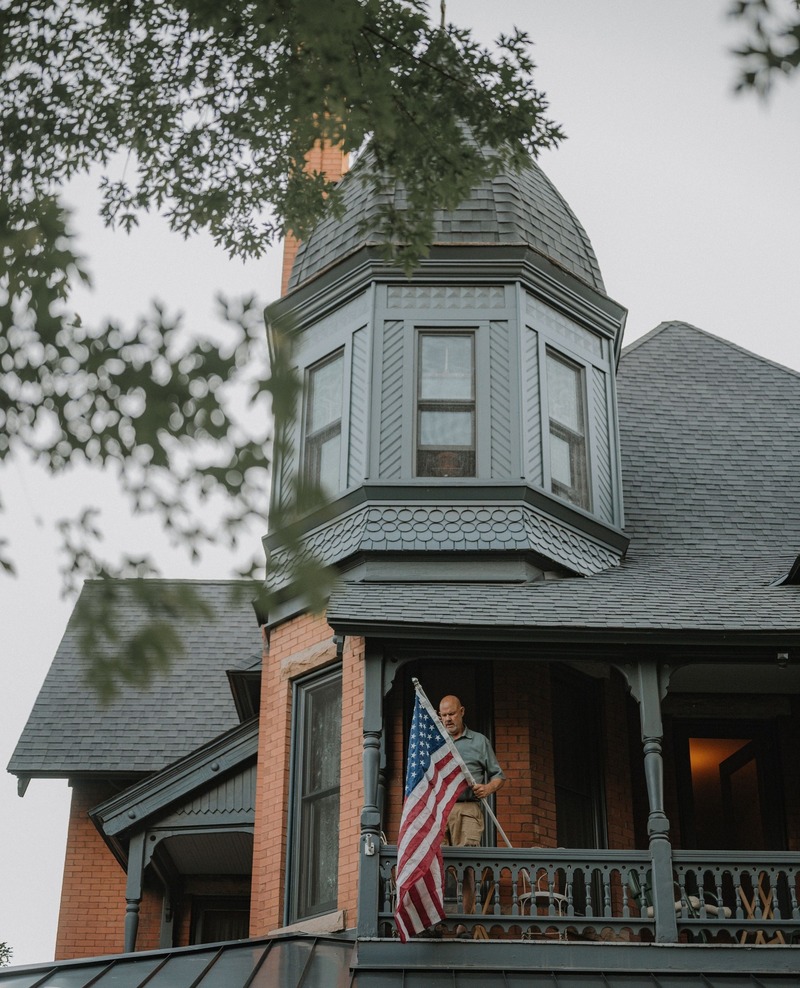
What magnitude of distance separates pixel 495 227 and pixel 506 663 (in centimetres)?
505

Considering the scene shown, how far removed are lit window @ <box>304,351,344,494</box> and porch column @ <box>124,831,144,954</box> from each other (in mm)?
4634

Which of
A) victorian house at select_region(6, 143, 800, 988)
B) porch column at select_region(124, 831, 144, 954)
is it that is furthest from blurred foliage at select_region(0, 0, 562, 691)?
porch column at select_region(124, 831, 144, 954)

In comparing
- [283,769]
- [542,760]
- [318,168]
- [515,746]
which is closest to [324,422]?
[283,769]

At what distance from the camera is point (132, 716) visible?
2017cm

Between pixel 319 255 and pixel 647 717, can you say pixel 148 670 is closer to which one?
pixel 647 717

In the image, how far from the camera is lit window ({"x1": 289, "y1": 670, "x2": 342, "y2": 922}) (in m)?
13.0

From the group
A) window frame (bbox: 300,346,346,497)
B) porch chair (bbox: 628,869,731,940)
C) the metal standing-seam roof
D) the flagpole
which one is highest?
window frame (bbox: 300,346,346,497)

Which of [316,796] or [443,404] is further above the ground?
[443,404]

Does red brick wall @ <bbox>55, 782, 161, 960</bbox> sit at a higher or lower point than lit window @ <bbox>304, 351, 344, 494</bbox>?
lower

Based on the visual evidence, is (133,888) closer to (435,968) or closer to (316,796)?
(316,796)

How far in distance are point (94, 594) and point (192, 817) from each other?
10.3 metres

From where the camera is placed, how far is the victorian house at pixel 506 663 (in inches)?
440

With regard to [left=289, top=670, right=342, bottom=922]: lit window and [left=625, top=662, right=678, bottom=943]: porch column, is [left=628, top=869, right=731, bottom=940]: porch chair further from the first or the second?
[left=289, top=670, right=342, bottom=922]: lit window

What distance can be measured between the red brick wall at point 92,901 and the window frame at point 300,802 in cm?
573
